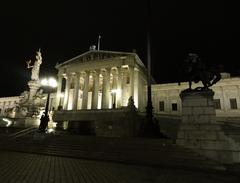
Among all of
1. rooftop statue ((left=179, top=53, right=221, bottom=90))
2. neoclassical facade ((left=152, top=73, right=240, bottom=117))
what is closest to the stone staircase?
rooftop statue ((left=179, top=53, right=221, bottom=90))

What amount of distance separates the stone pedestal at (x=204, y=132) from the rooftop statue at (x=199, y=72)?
89 cm

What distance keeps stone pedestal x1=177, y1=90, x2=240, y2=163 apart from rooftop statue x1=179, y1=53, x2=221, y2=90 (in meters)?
0.89

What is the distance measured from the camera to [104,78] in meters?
38.2

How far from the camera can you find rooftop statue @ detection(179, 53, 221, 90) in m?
11.4

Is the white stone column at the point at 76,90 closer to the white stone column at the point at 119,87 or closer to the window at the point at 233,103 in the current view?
the white stone column at the point at 119,87

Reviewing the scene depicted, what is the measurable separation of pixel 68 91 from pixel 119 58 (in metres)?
14.4

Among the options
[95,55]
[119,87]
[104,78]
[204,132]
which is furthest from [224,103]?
[204,132]

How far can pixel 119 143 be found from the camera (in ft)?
43.3

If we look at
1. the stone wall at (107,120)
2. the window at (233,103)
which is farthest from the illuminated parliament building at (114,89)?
the stone wall at (107,120)

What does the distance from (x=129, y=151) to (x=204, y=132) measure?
4821 mm

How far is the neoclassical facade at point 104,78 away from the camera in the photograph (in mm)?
36125

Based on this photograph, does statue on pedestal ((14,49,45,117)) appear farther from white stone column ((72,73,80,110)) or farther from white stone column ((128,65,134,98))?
white stone column ((128,65,134,98))

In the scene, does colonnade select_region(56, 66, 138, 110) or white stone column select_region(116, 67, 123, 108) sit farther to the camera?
white stone column select_region(116, 67, 123, 108)

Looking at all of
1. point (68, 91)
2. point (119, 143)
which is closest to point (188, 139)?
point (119, 143)
